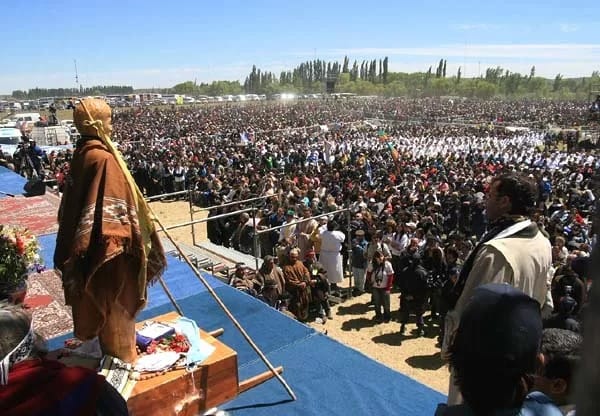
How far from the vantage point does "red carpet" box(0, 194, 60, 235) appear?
8.30 m

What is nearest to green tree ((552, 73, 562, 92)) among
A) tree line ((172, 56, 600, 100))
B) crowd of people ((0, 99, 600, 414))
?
tree line ((172, 56, 600, 100))

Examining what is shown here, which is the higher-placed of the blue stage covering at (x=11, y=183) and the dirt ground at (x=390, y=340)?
the blue stage covering at (x=11, y=183)

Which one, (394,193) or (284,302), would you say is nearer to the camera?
(284,302)

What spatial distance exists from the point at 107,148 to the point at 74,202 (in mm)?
376

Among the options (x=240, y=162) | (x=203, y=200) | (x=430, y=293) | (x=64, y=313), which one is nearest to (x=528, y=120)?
(x=240, y=162)

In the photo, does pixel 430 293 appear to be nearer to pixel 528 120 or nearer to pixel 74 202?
pixel 74 202

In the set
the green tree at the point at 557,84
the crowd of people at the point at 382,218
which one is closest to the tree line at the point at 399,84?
the green tree at the point at 557,84

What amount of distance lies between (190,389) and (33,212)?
26.3 ft

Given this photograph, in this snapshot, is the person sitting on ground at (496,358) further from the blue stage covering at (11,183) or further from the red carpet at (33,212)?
the blue stage covering at (11,183)

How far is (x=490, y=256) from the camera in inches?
86.4

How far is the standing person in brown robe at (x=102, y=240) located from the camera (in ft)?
8.34

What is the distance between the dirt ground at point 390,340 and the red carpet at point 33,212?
5.10 meters

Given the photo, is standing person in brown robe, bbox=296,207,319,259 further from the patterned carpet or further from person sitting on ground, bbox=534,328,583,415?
person sitting on ground, bbox=534,328,583,415

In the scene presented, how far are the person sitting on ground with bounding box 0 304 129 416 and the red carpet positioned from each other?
7.13 meters
